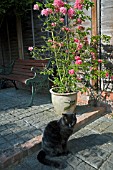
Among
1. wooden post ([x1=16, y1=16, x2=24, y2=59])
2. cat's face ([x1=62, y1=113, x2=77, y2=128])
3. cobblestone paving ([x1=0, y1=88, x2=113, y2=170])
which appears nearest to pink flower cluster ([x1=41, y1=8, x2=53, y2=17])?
cobblestone paving ([x1=0, y1=88, x2=113, y2=170])

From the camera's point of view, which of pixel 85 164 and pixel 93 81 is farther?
pixel 93 81

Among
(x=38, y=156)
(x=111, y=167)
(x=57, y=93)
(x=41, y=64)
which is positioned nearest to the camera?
(x=111, y=167)

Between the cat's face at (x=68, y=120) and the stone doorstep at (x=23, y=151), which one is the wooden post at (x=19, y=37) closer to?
the stone doorstep at (x=23, y=151)

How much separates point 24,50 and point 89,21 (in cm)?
250

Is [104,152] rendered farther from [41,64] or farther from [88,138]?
[41,64]

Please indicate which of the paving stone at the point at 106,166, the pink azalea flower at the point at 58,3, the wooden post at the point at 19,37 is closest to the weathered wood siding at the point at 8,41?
the wooden post at the point at 19,37

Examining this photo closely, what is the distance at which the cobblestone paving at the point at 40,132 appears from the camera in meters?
2.10

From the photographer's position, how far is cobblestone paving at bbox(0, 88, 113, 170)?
2100mm

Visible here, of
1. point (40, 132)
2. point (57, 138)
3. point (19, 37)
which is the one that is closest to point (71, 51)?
point (40, 132)

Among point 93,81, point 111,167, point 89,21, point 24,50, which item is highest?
point 89,21

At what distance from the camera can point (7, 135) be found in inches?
105

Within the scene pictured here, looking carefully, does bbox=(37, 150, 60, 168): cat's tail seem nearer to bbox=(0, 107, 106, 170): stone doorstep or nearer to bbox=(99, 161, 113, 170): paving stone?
bbox=(0, 107, 106, 170): stone doorstep

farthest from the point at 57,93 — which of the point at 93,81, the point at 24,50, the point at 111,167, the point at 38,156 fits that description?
the point at 24,50

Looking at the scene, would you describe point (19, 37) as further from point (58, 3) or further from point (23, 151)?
point (23, 151)
